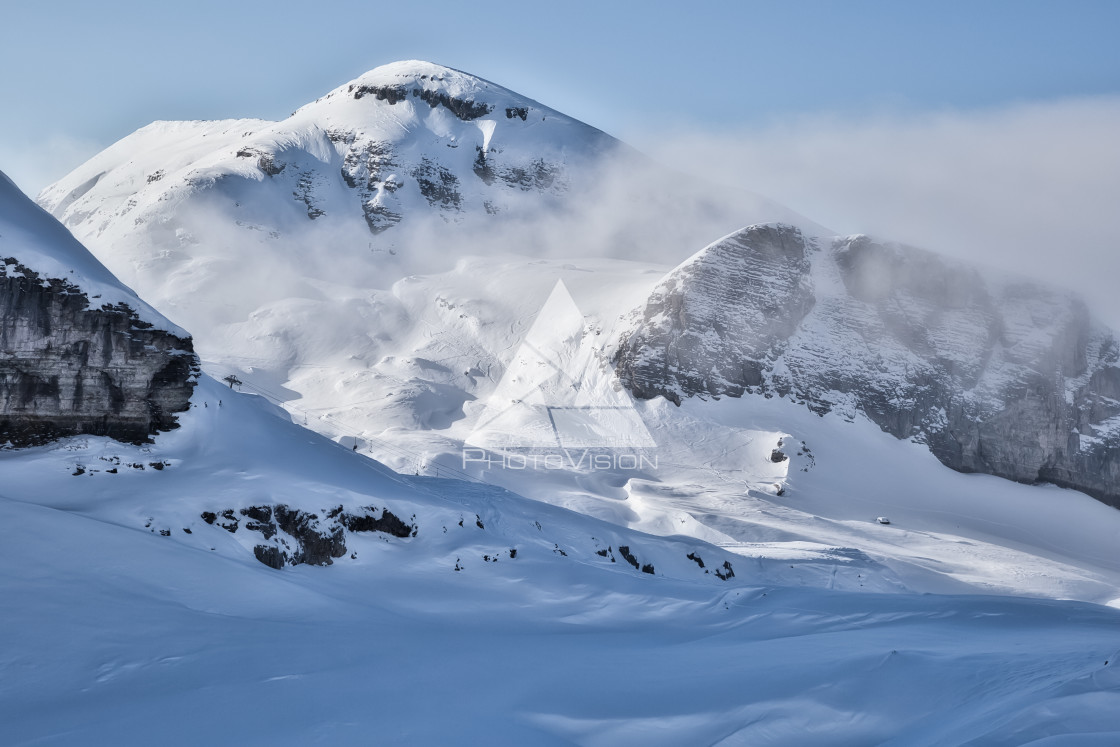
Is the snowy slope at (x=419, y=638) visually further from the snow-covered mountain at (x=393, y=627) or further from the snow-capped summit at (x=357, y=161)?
the snow-capped summit at (x=357, y=161)

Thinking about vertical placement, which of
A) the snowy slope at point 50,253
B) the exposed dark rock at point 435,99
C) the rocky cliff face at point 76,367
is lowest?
the rocky cliff face at point 76,367

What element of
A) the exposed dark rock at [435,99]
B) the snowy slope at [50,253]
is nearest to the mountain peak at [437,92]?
the exposed dark rock at [435,99]

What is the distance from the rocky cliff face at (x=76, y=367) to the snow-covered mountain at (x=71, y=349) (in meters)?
0.02

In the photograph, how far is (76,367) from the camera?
958 inches

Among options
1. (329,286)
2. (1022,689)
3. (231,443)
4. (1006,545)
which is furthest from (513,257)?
(1022,689)

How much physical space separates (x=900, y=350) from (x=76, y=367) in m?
67.3

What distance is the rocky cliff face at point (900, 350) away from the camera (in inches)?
2800

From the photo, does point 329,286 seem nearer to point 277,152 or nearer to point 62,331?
point 277,152

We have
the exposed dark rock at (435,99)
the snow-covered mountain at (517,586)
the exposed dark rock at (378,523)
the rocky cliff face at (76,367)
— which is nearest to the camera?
the snow-covered mountain at (517,586)

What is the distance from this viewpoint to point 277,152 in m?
112

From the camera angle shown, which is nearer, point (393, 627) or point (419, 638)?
point (419, 638)

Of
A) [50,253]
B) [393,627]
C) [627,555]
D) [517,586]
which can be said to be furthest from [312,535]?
[627,555]

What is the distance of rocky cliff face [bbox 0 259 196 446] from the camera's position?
23.5 meters

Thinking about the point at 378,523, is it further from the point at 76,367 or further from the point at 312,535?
the point at 76,367
